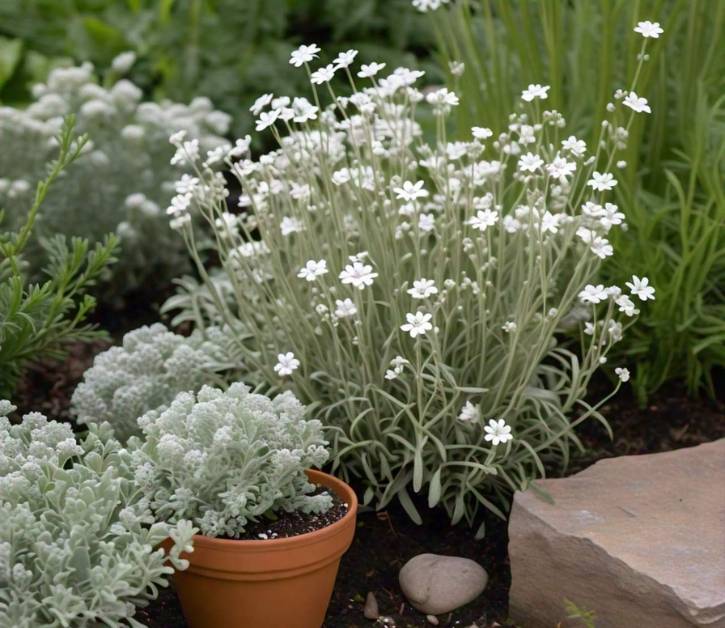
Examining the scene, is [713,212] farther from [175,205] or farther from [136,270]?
[136,270]

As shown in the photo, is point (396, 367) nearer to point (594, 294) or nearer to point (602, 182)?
point (594, 294)

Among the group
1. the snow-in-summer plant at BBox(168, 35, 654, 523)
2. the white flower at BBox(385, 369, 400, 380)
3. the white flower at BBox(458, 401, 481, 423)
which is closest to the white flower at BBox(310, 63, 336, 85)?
the snow-in-summer plant at BBox(168, 35, 654, 523)

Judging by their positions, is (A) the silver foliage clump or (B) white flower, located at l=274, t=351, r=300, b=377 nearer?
(B) white flower, located at l=274, t=351, r=300, b=377

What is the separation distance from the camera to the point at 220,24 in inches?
209

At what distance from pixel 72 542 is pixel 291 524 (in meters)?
0.54

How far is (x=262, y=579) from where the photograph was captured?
2.47 metres

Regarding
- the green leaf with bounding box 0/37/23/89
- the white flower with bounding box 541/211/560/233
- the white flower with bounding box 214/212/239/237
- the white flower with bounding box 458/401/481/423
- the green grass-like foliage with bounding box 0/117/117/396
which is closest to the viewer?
the white flower with bounding box 541/211/560/233

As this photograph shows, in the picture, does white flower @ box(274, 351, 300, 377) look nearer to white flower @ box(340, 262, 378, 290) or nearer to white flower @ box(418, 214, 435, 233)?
white flower @ box(340, 262, 378, 290)

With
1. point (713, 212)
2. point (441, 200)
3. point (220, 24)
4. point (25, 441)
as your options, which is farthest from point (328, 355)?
point (220, 24)

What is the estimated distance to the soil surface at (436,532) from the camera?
2.85 m

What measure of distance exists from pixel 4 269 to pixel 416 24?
306 centimetres

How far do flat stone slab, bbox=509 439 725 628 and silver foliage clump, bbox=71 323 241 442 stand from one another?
98 centimetres

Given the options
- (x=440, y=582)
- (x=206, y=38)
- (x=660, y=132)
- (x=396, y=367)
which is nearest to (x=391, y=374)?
(x=396, y=367)

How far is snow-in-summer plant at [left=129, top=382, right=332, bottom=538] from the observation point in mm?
2434
